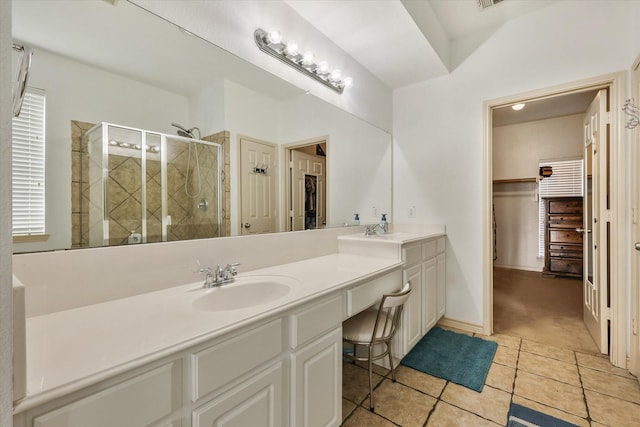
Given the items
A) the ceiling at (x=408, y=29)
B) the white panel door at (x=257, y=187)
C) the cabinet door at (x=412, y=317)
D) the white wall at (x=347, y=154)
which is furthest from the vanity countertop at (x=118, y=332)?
the ceiling at (x=408, y=29)

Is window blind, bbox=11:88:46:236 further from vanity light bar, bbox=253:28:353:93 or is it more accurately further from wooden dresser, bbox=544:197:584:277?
wooden dresser, bbox=544:197:584:277

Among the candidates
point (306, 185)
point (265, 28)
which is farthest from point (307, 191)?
point (265, 28)

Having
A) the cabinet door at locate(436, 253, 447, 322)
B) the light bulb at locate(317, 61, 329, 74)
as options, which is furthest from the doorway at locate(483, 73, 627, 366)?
the light bulb at locate(317, 61, 329, 74)

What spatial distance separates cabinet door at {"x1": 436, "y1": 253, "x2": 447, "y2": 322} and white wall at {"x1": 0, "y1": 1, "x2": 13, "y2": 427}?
8.54 ft

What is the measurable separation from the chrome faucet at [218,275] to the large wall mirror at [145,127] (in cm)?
19

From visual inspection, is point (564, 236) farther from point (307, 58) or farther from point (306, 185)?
point (307, 58)

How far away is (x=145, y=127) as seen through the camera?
1.21 metres

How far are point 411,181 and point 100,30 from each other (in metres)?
2.61

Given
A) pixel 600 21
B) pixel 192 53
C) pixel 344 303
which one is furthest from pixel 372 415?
pixel 600 21

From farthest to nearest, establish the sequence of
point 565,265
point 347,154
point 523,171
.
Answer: point 523,171, point 565,265, point 347,154

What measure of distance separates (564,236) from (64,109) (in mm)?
5848

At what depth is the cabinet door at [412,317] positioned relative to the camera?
6.43 ft

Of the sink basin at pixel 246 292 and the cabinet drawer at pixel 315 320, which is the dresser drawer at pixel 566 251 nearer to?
the cabinet drawer at pixel 315 320

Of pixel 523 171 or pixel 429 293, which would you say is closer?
pixel 429 293
